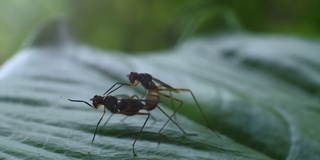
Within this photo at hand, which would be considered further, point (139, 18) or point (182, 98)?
point (139, 18)

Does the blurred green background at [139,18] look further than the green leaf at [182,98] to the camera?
Yes

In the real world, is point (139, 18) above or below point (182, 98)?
above

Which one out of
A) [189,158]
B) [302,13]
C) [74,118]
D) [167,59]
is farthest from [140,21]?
[189,158]

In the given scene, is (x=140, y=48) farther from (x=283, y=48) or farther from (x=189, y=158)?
(x=189, y=158)

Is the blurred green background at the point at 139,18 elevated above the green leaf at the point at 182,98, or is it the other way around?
the blurred green background at the point at 139,18

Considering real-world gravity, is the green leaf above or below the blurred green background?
below
